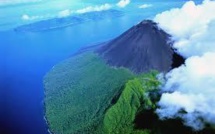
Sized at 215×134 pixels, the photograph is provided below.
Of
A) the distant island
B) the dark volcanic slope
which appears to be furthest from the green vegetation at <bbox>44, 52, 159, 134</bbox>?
the dark volcanic slope

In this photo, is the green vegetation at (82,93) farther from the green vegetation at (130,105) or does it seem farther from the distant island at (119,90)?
the green vegetation at (130,105)

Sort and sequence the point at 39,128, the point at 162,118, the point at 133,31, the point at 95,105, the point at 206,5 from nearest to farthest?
1. the point at 162,118
2. the point at 39,128
3. the point at 95,105
4. the point at 133,31
5. the point at 206,5

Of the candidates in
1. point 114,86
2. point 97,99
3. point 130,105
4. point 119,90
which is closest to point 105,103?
point 97,99

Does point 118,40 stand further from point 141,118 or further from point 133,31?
point 141,118

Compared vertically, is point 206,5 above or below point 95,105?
above

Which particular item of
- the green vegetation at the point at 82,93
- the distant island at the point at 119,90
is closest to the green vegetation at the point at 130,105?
the distant island at the point at 119,90

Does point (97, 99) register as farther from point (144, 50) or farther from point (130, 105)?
point (144, 50)

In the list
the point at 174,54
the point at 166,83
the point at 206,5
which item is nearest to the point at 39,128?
the point at 166,83
